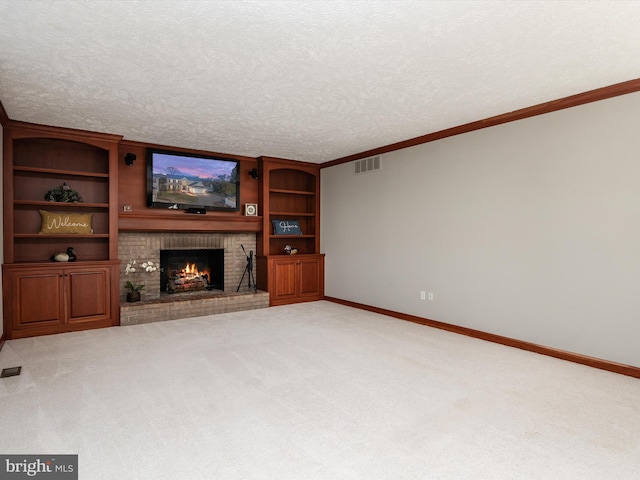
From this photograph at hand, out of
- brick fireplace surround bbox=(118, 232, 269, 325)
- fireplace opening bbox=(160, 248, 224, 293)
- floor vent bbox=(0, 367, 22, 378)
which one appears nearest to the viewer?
floor vent bbox=(0, 367, 22, 378)

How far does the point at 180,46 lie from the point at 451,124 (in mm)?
3271

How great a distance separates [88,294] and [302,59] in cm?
417

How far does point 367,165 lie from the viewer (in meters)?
6.23

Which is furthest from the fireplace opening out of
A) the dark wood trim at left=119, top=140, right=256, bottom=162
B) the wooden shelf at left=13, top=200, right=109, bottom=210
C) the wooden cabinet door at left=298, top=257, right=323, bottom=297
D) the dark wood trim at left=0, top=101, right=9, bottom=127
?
the dark wood trim at left=0, top=101, right=9, bottom=127

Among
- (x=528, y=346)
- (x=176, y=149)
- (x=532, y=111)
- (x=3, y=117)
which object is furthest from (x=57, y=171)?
(x=528, y=346)

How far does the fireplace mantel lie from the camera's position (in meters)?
5.56

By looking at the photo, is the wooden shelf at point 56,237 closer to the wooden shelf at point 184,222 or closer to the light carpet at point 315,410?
the wooden shelf at point 184,222

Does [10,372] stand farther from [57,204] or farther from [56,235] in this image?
[57,204]

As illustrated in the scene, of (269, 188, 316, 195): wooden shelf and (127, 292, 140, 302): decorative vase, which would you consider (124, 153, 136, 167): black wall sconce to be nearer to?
(127, 292, 140, 302): decorative vase

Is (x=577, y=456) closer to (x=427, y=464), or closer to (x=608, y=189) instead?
(x=427, y=464)

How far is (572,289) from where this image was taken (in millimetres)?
3793

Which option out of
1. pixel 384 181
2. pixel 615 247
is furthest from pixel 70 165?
pixel 615 247

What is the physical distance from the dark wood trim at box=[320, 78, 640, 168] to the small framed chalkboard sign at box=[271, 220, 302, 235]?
7.41 ft

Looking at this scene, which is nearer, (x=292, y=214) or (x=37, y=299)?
(x=37, y=299)
